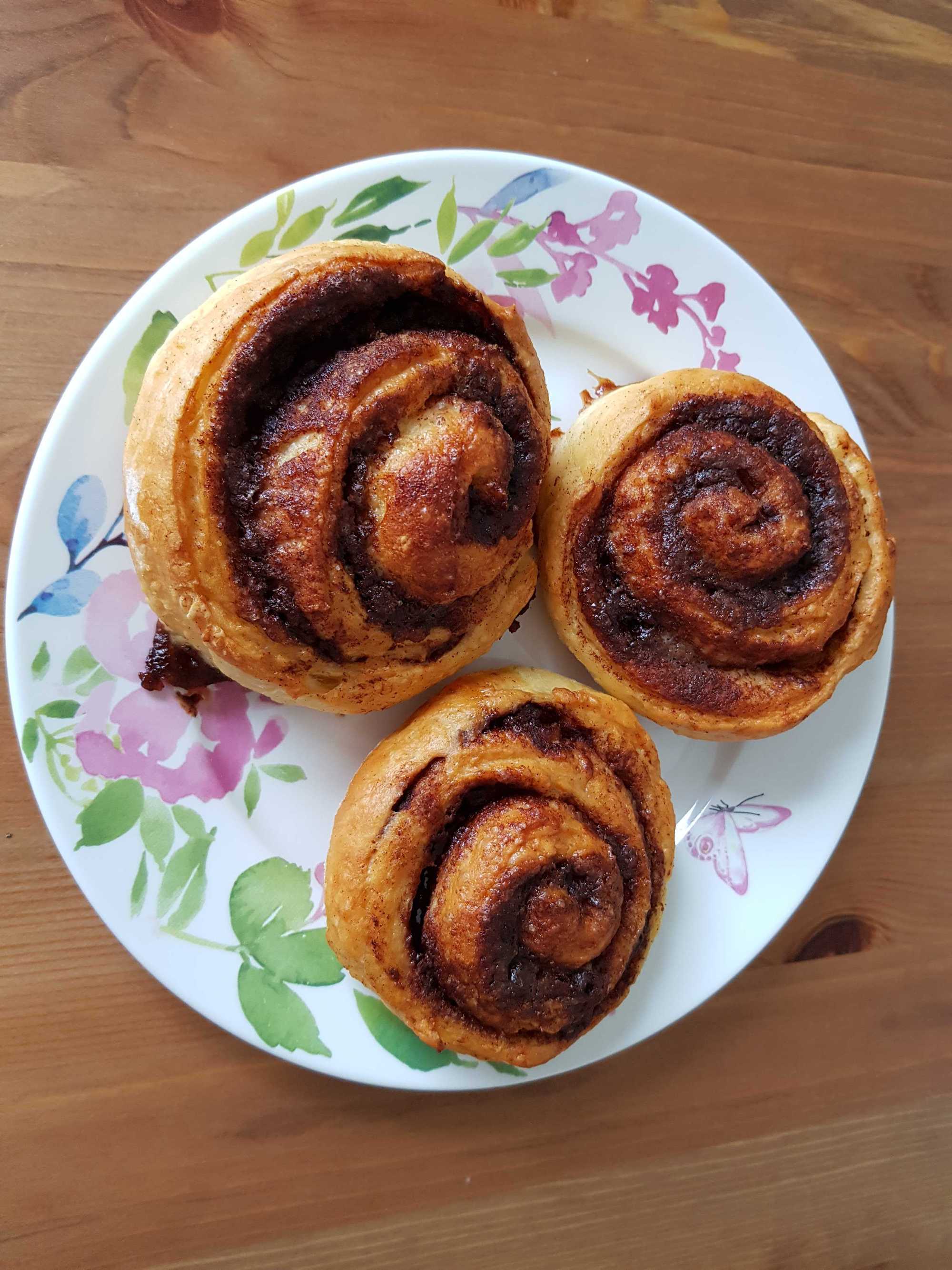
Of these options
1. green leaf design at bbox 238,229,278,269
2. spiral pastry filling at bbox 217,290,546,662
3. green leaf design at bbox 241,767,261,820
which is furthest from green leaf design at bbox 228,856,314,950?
green leaf design at bbox 238,229,278,269

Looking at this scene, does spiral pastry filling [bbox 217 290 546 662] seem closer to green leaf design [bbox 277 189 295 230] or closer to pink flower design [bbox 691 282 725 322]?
green leaf design [bbox 277 189 295 230]

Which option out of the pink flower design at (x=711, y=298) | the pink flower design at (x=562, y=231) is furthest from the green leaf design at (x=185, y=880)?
the pink flower design at (x=711, y=298)

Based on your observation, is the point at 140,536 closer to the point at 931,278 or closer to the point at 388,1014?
the point at 388,1014

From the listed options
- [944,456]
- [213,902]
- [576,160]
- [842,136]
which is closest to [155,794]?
[213,902]

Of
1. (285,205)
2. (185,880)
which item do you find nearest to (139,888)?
(185,880)

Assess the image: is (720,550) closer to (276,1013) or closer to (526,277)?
(526,277)
